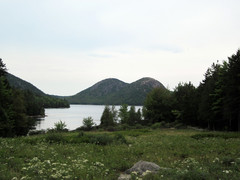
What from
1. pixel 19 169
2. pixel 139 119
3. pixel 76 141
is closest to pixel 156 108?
pixel 139 119

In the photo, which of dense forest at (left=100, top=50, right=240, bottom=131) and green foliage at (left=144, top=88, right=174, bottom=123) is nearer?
dense forest at (left=100, top=50, right=240, bottom=131)

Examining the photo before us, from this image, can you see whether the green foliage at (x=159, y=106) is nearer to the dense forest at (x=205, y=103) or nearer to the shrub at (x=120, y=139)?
the dense forest at (x=205, y=103)

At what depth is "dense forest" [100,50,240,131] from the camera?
32.1 m

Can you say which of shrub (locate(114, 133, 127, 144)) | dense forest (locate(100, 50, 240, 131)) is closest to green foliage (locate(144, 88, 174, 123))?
dense forest (locate(100, 50, 240, 131))

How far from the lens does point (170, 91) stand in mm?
71312

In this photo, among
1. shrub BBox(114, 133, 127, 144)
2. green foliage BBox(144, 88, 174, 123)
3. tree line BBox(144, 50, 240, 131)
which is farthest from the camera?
green foliage BBox(144, 88, 174, 123)

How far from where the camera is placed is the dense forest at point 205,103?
3212 centimetres

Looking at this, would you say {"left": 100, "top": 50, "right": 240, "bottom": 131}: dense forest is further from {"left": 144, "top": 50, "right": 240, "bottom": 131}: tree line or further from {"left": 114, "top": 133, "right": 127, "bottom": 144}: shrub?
{"left": 114, "top": 133, "right": 127, "bottom": 144}: shrub

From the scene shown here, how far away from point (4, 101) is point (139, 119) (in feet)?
135

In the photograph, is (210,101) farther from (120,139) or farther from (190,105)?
(120,139)

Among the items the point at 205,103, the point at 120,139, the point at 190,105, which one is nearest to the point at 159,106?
the point at 190,105


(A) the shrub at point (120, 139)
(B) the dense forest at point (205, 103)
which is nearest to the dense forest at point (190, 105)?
(B) the dense forest at point (205, 103)

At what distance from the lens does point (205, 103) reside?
39.3 metres

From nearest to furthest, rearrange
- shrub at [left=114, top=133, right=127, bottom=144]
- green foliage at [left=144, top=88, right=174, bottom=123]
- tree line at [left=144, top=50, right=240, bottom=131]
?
shrub at [left=114, top=133, right=127, bottom=144] → tree line at [left=144, top=50, right=240, bottom=131] → green foliage at [left=144, top=88, right=174, bottom=123]
